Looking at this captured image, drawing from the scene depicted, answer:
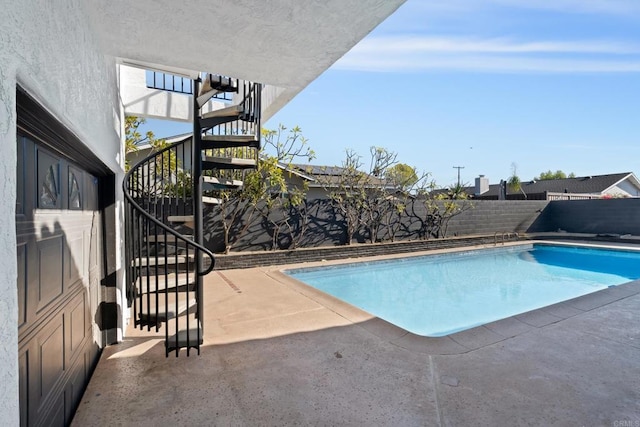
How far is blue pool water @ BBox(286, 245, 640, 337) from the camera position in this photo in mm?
5516

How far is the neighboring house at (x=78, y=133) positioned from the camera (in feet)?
3.33

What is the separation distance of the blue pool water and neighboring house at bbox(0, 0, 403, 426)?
381 centimetres

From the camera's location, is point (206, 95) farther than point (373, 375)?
Yes

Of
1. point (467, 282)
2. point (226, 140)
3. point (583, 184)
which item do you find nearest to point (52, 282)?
point (226, 140)

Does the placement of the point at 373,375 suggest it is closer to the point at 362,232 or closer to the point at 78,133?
the point at 78,133

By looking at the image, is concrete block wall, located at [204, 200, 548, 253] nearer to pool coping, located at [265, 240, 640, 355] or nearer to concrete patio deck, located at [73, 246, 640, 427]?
pool coping, located at [265, 240, 640, 355]

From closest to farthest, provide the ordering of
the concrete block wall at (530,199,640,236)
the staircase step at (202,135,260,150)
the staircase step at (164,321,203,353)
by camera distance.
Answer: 1. the staircase step at (164,321,203,353)
2. the staircase step at (202,135,260,150)
3. the concrete block wall at (530,199,640,236)

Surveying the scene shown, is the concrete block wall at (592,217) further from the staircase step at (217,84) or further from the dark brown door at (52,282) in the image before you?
the dark brown door at (52,282)

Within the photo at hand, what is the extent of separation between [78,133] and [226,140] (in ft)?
6.46

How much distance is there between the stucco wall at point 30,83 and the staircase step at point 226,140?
147 cm

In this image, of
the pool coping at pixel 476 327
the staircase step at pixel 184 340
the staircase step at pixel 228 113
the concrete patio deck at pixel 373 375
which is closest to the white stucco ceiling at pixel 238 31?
the staircase step at pixel 228 113

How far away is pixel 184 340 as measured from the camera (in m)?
3.03

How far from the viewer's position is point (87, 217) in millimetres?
2707

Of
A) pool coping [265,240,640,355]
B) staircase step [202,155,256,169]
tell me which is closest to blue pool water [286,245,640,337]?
pool coping [265,240,640,355]
